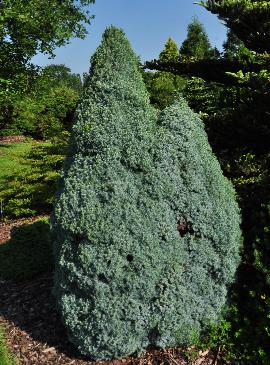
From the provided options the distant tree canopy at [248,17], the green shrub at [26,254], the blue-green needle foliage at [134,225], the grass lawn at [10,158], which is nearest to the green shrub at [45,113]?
the grass lawn at [10,158]

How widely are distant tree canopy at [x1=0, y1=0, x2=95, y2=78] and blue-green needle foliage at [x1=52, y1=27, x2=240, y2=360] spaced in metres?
11.7

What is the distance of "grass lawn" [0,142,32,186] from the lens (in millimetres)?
9555

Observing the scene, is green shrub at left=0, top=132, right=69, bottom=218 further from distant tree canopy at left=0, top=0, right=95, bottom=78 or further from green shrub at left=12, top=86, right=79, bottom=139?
green shrub at left=12, top=86, right=79, bottom=139

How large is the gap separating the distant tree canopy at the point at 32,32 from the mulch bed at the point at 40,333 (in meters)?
11.1

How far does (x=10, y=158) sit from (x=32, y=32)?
794 centimetres

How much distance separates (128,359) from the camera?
3.92 metres

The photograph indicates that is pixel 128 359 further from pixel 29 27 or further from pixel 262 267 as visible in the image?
pixel 29 27

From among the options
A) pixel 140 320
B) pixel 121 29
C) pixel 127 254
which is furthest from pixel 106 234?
pixel 121 29

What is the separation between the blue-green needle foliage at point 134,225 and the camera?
365cm

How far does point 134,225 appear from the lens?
3645 millimetres

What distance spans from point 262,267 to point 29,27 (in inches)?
559

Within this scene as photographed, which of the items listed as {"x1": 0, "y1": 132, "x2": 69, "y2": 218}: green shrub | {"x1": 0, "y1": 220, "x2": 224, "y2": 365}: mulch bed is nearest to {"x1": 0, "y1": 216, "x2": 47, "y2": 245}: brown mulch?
{"x1": 0, "y1": 132, "x2": 69, "y2": 218}: green shrub

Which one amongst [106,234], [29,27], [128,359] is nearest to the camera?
[106,234]

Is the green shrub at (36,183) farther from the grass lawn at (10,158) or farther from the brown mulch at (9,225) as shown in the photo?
the grass lawn at (10,158)
